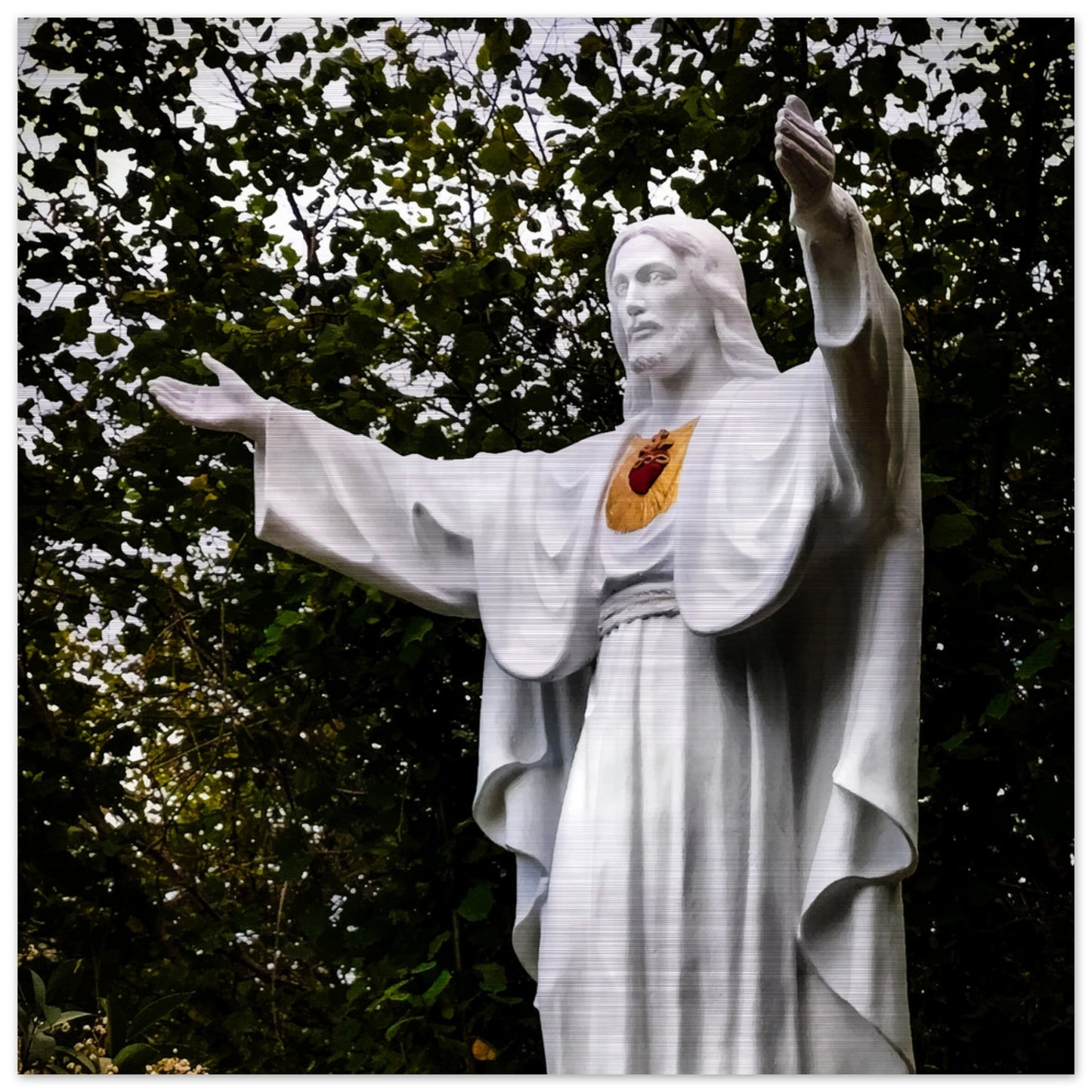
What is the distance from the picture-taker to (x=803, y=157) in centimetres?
242

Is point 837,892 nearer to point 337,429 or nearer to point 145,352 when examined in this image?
point 337,429

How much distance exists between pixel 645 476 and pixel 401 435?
1.14m

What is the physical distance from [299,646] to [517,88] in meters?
1.07

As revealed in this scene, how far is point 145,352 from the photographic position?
3.84m

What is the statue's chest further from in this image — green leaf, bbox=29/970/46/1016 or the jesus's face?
green leaf, bbox=29/970/46/1016

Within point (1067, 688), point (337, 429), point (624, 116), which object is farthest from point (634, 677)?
point (624, 116)

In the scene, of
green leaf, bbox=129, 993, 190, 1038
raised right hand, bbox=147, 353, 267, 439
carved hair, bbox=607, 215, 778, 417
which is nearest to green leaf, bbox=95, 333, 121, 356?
raised right hand, bbox=147, 353, 267, 439

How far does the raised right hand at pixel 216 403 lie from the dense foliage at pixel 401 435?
0.97m

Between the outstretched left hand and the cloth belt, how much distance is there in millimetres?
541

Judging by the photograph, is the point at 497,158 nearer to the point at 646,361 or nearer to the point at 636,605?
the point at 646,361

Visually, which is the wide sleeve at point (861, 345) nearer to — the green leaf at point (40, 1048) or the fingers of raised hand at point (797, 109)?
the fingers of raised hand at point (797, 109)

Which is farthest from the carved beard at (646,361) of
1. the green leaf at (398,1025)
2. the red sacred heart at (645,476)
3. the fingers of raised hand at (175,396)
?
the green leaf at (398,1025)

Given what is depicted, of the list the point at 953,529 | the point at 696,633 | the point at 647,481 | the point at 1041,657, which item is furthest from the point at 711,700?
the point at 953,529

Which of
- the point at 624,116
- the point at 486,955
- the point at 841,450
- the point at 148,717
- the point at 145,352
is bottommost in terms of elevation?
the point at 486,955
